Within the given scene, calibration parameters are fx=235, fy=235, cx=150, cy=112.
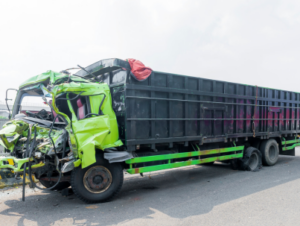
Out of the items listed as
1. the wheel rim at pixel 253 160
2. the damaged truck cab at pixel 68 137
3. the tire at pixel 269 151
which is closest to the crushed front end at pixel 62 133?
the damaged truck cab at pixel 68 137

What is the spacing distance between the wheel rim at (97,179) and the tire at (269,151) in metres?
6.06

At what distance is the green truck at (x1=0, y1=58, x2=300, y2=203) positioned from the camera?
446cm

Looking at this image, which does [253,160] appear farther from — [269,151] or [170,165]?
[170,165]

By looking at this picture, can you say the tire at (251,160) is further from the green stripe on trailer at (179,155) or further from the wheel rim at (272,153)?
the wheel rim at (272,153)

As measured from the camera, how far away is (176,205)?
182 inches

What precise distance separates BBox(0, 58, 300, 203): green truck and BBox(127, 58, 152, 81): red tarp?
80mm

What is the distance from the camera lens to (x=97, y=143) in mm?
4543

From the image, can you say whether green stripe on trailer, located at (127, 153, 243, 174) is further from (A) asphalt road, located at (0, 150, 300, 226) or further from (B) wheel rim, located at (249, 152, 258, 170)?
(B) wheel rim, located at (249, 152, 258, 170)

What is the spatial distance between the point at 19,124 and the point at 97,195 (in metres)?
2.09

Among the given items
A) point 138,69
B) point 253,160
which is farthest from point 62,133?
point 253,160

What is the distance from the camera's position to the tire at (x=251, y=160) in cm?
774

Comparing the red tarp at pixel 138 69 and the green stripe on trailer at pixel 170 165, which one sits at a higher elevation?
the red tarp at pixel 138 69

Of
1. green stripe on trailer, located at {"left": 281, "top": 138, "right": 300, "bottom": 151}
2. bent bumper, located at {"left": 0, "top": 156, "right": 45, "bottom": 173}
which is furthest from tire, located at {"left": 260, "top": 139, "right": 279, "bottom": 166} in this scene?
bent bumper, located at {"left": 0, "top": 156, "right": 45, "bottom": 173}

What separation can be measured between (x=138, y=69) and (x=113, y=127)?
137cm
